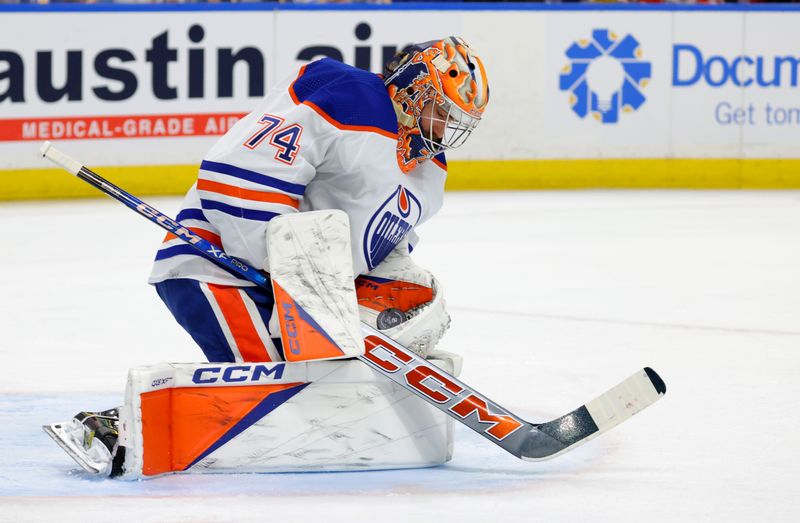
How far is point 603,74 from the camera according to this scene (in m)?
7.13

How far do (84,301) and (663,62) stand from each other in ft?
13.1

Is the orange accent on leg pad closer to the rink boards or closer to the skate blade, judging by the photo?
the skate blade

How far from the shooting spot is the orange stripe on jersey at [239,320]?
2439 millimetres

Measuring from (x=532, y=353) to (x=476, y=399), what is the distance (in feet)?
3.60

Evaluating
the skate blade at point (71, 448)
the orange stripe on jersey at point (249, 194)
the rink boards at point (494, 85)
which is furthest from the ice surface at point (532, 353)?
the orange stripe on jersey at point (249, 194)

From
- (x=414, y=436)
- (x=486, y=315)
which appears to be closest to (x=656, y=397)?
(x=414, y=436)

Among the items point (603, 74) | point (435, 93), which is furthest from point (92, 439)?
point (603, 74)

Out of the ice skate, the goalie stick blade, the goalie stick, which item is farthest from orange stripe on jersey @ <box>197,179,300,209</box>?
the goalie stick blade

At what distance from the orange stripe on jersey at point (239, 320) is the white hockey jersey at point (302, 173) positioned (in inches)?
1.1

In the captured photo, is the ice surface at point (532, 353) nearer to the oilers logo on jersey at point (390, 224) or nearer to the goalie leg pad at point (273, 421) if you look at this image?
the goalie leg pad at point (273, 421)

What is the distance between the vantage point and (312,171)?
2.36 meters

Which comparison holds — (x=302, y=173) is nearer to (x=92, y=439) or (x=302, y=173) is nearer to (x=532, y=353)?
(x=92, y=439)

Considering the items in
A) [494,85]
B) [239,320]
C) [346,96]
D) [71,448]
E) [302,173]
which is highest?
[494,85]

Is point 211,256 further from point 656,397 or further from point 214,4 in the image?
point 214,4
